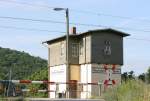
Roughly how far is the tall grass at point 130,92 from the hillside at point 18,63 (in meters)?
60.8

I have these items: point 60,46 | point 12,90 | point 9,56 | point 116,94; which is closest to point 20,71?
point 9,56

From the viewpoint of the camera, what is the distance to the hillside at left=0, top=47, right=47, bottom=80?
80519 millimetres

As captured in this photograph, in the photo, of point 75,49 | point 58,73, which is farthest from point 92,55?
point 58,73

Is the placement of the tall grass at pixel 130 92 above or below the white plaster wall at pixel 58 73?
below

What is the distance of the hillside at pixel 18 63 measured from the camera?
80519 millimetres

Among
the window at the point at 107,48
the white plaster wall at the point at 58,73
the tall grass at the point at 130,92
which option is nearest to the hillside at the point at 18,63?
the white plaster wall at the point at 58,73

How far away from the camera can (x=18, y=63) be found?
87.9 meters

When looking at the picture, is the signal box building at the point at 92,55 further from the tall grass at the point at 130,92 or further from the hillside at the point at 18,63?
the tall grass at the point at 130,92

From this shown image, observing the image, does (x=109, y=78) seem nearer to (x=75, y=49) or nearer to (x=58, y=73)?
(x=75, y=49)

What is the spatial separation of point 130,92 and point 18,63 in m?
73.3

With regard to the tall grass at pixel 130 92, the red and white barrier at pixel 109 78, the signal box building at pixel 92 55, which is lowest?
the tall grass at pixel 130 92

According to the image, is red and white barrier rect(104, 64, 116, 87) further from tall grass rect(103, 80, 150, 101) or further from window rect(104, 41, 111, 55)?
tall grass rect(103, 80, 150, 101)

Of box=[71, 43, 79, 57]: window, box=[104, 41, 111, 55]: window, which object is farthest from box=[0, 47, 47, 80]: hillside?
box=[104, 41, 111, 55]: window

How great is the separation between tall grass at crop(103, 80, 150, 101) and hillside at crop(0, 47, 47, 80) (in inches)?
2393
